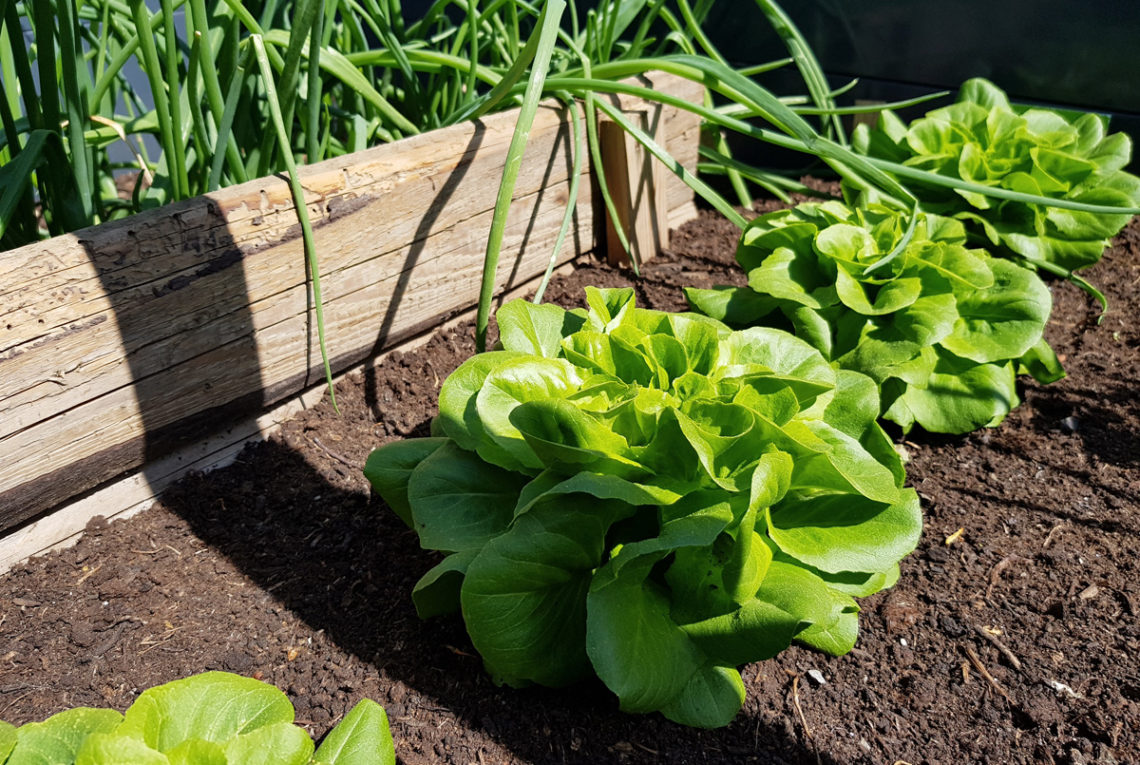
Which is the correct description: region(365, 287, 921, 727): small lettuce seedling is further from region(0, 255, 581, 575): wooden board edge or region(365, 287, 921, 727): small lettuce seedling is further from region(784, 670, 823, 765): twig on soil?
region(0, 255, 581, 575): wooden board edge

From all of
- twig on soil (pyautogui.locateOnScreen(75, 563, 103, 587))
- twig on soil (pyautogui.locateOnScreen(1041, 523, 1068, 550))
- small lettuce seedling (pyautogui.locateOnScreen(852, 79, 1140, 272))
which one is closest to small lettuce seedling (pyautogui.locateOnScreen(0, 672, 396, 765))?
twig on soil (pyautogui.locateOnScreen(75, 563, 103, 587))

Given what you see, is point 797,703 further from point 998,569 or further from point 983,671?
point 998,569

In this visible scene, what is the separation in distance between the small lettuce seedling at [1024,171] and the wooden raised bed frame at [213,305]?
0.85 m

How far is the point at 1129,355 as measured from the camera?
189 centimetres

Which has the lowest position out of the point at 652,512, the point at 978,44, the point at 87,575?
the point at 87,575

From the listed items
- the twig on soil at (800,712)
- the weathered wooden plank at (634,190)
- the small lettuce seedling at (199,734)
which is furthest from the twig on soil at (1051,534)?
the small lettuce seedling at (199,734)

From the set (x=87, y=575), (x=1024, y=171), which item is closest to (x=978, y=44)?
(x=1024, y=171)

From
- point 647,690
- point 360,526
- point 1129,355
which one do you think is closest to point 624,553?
point 647,690

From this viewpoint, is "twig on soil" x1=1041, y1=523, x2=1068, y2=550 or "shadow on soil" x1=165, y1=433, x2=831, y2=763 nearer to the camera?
"shadow on soil" x1=165, y1=433, x2=831, y2=763

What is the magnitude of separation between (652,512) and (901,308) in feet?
2.20

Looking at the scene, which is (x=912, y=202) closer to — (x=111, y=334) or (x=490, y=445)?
(x=490, y=445)

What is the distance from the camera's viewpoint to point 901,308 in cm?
153

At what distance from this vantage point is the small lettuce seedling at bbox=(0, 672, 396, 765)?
0.79m

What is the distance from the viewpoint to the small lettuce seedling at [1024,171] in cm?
188
